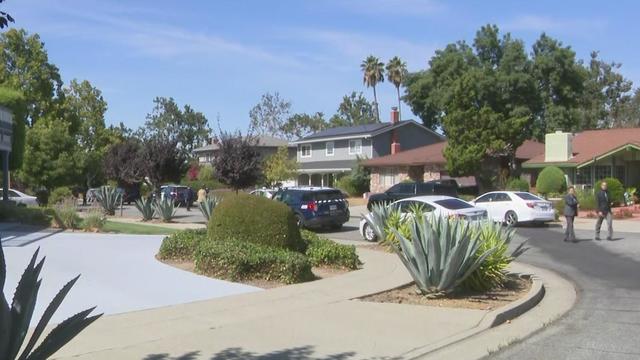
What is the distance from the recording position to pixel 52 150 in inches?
1607

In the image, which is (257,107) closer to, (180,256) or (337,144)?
(337,144)

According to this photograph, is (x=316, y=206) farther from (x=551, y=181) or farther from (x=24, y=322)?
(x=24, y=322)

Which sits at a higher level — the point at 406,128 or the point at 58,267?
the point at 406,128

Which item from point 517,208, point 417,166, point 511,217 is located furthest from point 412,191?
point 417,166

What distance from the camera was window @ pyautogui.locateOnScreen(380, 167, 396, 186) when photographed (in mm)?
49500

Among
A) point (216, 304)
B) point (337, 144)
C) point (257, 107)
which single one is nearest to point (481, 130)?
point (337, 144)

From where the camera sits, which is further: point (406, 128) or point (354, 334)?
point (406, 128)

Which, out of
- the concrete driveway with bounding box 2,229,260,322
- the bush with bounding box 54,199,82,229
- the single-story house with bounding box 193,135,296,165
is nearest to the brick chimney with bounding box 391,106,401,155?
the single-story house with bounding box 193,135,296,165

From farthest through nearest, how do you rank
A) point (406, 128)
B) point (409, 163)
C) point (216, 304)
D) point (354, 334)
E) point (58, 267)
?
point (406, 128)
point (409, 163)
point (58, 267)
point (216, 304)
point (354, 334)

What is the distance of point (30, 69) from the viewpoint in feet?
154

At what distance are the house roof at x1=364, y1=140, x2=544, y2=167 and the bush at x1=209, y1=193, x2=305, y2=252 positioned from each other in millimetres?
32037

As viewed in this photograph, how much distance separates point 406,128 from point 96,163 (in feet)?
78.9

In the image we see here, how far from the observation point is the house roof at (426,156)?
45969mm

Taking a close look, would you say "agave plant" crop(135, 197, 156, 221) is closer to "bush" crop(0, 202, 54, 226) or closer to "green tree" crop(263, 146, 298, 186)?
"bush" crop(0, 202, 54, 226)
